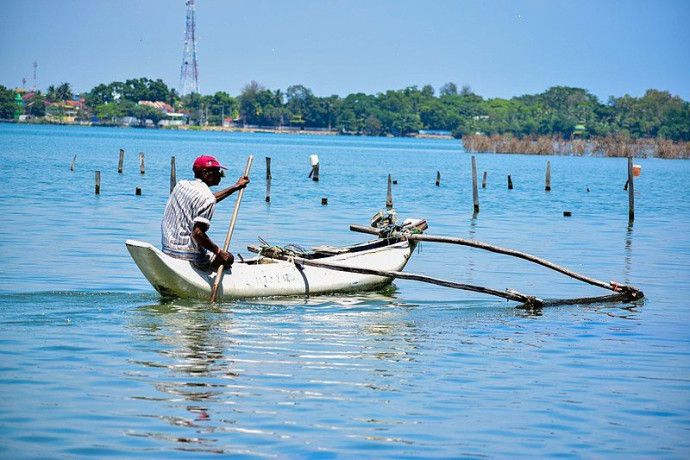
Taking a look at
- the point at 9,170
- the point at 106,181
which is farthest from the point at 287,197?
the point at 9,170

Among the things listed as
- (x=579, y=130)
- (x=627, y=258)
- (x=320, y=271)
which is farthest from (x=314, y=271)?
(x=579, y=130)

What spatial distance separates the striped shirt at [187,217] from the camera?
12.0 meters

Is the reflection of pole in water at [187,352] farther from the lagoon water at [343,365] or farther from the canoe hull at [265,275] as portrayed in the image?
the canoe hull at [265,275]

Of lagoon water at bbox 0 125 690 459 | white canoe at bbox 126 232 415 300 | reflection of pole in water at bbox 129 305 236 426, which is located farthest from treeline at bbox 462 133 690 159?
reflection of pole in water at bbox 129 305 236 426

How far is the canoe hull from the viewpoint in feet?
40.5

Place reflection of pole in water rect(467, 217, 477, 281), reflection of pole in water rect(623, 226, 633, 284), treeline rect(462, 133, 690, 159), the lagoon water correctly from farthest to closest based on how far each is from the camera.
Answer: treeline rect(462, 133, 690, 159) → reflection of pole in water rect(467, 217, 477, 281) → reflection of pole in water rect(623, 226, 633, 284) → the lagoon water

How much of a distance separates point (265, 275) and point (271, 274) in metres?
0.11

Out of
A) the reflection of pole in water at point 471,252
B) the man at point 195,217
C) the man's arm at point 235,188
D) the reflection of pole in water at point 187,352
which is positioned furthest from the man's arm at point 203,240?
the reflection of pole in water at point 471,252

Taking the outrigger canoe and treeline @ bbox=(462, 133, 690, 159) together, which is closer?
the outrigger canoe

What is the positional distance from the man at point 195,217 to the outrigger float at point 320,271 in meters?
0.19

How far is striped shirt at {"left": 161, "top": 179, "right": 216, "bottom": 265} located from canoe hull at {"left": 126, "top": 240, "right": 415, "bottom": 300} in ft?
0.57

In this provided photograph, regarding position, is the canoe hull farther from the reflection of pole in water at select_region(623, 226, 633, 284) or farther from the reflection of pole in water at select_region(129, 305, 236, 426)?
the reflection of pole in water at select_region(623, 226, 633, 284)

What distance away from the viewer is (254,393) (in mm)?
8875

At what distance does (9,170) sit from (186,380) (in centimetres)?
3984
